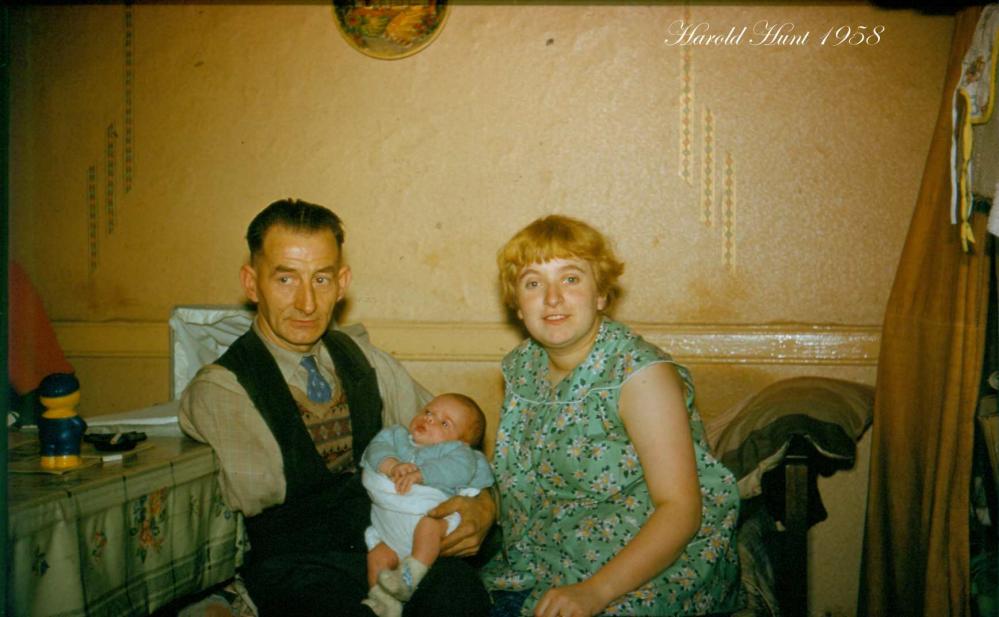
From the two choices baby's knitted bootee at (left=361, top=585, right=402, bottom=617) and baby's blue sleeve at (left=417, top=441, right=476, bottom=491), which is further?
baby's blue sleeve at (left=417, top=441, right=476, bottom=491)

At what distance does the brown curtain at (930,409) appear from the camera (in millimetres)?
2008

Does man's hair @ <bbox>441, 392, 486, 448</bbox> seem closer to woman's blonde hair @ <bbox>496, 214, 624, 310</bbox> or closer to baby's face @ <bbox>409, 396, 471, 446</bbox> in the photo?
baby's face @ <bbox>409, 396, 471, 446</bbox>

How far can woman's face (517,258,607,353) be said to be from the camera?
1914 millimetres

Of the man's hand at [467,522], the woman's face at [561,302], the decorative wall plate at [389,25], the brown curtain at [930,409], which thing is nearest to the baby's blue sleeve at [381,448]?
the man's hand at [467,522]

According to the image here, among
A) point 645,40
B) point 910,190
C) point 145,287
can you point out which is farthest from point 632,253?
point 145,287

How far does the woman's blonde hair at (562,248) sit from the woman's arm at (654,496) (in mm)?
335

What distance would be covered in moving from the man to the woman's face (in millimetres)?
536

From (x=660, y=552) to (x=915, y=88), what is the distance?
2410 mm

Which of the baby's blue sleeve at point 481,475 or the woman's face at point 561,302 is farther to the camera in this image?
the baby's blue sleeve at point 481,475

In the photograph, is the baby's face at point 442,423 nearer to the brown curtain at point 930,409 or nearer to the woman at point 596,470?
the woman at point 596,470

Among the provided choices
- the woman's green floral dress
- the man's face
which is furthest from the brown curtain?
the man's face

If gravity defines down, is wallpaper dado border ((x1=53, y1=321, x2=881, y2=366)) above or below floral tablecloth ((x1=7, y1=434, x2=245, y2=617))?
above

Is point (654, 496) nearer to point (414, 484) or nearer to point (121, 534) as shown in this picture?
point (414, 484)

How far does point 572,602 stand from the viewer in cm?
160
